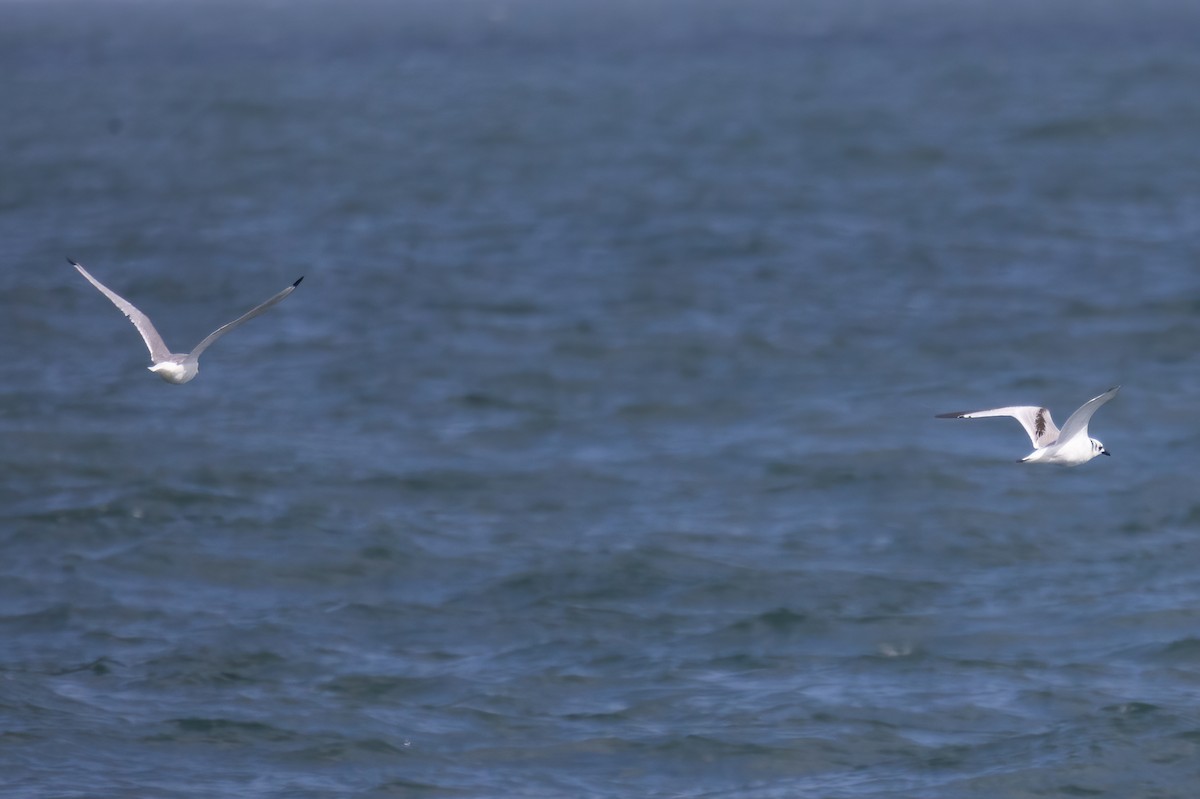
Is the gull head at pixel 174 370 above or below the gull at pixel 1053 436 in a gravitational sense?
above

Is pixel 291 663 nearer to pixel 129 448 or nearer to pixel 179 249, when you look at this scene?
pixel 129 448

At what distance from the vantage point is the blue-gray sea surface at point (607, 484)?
11.8 meters

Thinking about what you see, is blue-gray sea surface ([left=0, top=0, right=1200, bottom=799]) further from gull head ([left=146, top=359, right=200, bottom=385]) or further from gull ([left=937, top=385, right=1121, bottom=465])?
gull head ([left=146, top=359, right=200, bottom=385])

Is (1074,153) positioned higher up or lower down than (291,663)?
higher up

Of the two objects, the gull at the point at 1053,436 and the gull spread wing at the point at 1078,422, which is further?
the gull at the point at 1053,436

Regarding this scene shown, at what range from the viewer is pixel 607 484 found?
1747 centimetres

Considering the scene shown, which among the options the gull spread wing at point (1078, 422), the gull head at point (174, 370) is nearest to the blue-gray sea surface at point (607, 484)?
the gull spread wing at point (1078, 422)

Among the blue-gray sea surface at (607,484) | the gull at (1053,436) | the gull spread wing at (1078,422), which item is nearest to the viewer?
the gull spread wing at (1078,422)

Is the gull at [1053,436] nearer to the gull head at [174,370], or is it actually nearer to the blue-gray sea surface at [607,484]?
the blue-gray sea surface at [607,484]

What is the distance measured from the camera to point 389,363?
72.2 ft

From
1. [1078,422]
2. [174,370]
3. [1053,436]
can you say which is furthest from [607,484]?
[1078,422]

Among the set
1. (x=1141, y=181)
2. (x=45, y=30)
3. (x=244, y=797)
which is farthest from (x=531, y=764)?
(x=45, y=30)

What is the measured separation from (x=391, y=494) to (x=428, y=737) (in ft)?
18.1

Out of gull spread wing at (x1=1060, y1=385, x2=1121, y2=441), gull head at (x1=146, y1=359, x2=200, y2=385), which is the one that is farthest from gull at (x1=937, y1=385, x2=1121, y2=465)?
gull head at (x1=146, y1=359, x2=200, y2=385)
